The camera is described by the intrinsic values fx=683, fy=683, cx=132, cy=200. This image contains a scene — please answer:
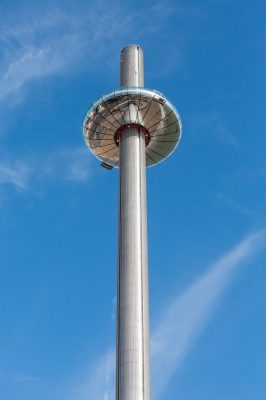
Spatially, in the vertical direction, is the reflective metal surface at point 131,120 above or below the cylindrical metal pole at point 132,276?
above

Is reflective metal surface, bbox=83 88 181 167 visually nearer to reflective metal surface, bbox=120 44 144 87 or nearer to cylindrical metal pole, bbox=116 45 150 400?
cylindrical metal pole, bbox=116 45 150 400

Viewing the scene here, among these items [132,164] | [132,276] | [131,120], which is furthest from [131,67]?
[132,276]

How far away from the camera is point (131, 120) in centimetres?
8962

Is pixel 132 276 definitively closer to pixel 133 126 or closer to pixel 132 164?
pixel 132 164

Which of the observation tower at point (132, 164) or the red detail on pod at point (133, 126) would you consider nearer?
the observation tower at point (132, 164)

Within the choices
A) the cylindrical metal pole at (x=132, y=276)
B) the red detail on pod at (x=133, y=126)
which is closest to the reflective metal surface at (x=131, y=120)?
the red detail on pod at (x=133, y=126)

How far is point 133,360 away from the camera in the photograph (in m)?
70.0

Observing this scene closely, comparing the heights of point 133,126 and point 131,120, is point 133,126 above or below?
below

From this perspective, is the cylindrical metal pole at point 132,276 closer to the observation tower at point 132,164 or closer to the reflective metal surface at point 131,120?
the observation tower at point 132,164

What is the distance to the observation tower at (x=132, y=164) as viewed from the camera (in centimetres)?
7069

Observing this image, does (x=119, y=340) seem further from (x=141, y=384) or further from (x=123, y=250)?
(x=123, y=250)

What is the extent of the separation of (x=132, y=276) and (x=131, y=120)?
23.6 meters

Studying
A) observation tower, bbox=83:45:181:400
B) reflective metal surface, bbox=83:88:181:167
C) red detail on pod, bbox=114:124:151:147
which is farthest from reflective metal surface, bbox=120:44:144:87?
red detail on pod, bbox=114:124:151:147

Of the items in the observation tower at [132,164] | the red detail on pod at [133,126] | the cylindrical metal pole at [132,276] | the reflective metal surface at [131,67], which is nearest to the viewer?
the cylindrical metal pole at [132,276]
